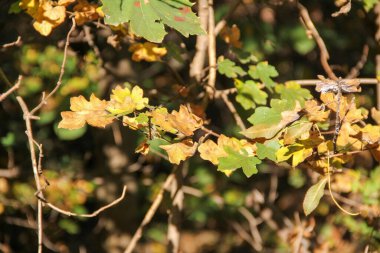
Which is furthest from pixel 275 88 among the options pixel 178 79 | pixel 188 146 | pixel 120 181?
pixel 120 181

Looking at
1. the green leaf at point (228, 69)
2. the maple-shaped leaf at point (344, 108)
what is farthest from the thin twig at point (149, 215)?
the maple-shaped leaf at point (344, 108)

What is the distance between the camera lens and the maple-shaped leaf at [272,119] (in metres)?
1.77

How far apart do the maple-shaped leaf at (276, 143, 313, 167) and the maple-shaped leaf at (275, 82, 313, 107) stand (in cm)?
63

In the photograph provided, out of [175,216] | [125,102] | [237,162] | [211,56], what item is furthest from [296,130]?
[175,216]

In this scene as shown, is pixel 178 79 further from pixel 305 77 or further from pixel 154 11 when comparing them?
pixel 305 77

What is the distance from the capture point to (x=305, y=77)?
5.52 metres

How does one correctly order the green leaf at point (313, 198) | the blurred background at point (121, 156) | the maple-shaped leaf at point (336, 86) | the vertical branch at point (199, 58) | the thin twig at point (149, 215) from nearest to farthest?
the maple-shaped leaf at point (336, 86)
the green leaf at point (313, 198)
the thin twig at point (149, 215)
the vertical branch at point (199, 58)
the blurred background at point (121, 156)

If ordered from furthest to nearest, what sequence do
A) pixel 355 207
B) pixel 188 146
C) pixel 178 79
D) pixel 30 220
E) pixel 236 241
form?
pixel 236 241 → pixel 30 220 → pixel 355 207 → pixel 178 79 → pixel 188 146

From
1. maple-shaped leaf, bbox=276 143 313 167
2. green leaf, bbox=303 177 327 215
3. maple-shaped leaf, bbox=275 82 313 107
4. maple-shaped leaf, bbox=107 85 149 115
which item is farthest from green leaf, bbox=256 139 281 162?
→ maple-shaped leaf, bbox=275 82 313 107

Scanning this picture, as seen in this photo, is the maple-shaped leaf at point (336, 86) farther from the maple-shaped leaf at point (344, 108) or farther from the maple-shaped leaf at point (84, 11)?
the maple-shaped leaf at point (84, 11)

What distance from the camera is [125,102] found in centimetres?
188

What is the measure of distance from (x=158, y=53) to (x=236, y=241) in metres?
3.95

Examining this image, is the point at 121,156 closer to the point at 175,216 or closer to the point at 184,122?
the point at 175,216

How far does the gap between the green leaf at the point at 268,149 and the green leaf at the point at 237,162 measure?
0.02 meters
